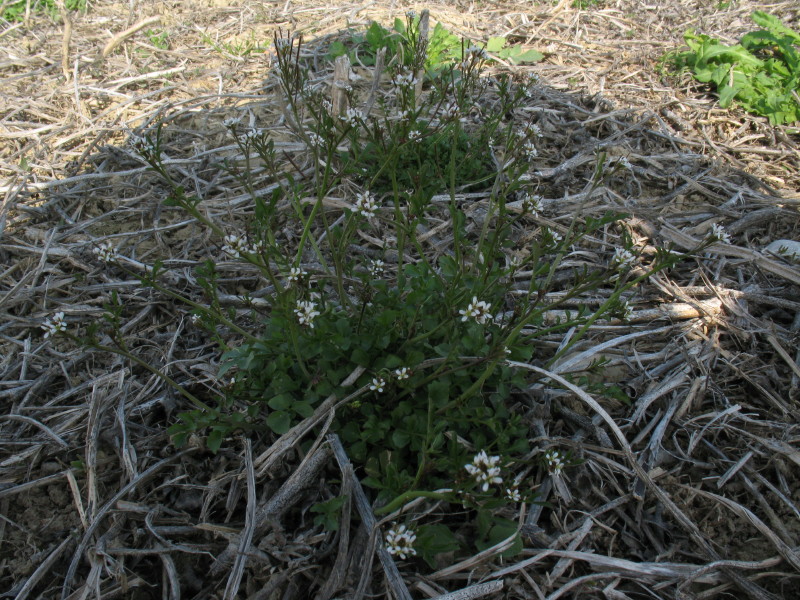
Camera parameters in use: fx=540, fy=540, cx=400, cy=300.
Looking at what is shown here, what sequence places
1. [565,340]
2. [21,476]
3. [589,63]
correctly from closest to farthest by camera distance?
[21,476] → [565,340] → [589,63]

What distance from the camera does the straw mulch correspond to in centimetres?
177

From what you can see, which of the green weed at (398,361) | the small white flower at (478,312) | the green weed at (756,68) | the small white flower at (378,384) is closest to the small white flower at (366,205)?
the green weed at (398,361)

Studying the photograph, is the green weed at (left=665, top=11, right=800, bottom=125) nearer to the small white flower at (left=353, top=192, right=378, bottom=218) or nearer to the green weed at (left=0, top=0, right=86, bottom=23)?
the small white flower at (left=353, top=192, right=378, bottom=218)

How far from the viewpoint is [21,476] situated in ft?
6.74

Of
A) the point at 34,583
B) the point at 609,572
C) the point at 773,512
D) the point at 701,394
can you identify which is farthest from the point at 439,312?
the point at 34,583

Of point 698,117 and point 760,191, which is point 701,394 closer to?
point 760,191

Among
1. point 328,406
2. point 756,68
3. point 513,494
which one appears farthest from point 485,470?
point 756,68

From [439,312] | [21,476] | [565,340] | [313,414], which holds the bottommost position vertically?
[21,476]

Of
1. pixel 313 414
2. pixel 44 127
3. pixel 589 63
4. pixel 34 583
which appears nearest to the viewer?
pixel 34 583

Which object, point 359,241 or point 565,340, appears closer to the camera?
point 565,340

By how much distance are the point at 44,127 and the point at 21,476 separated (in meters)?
2.86

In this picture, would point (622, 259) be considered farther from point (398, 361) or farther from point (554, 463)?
point (398, 361)

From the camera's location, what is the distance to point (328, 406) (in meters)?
1.98

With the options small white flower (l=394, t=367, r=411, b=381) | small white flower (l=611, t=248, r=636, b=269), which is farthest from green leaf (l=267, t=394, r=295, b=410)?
small white flower (l=611, t=248, r=636, b=269)
